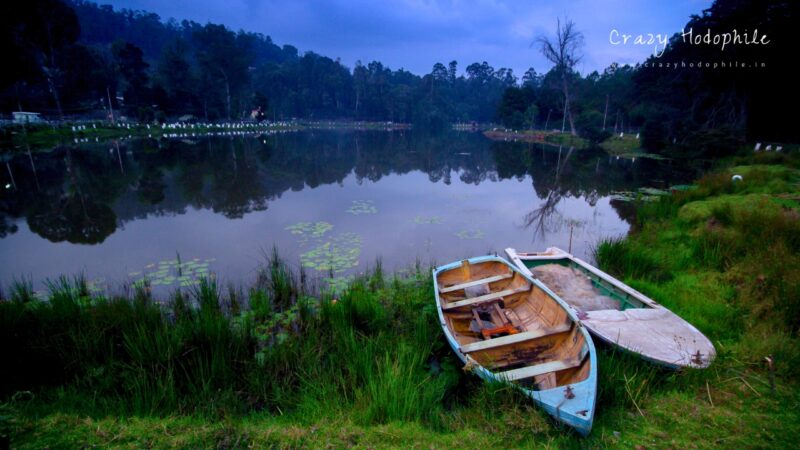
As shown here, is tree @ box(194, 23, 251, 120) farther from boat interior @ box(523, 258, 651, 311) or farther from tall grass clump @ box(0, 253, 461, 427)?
boat interior @ box(523, 258, 651, 311)

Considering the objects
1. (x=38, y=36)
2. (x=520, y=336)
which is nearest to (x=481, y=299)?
(x=520, y=336)

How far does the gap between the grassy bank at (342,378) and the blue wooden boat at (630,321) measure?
0.44 ft

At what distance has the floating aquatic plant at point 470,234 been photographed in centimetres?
745

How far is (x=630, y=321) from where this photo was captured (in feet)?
11.4

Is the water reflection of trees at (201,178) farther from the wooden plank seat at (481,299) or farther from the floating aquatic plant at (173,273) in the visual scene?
the wooden plank seat at (481,299)

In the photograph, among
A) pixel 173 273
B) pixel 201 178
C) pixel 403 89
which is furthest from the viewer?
pixel 403 89

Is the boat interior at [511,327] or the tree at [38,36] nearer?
the boat interior at [511,327]

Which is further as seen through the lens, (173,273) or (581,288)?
(173,273)

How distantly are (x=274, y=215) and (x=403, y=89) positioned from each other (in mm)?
74321

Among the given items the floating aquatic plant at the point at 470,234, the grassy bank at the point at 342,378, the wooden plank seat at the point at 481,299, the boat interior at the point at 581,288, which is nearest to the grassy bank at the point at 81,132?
the grassy bank at the point at 342,378

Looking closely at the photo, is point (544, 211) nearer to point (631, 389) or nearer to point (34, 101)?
point (631, 389)

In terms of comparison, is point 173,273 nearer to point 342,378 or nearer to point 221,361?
point 221,361

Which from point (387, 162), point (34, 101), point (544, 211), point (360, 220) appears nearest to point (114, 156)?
point (387, 162)

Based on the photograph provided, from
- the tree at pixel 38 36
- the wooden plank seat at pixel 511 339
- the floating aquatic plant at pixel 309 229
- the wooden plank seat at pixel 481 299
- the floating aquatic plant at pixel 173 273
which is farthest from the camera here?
the tree at pixel 38 36
